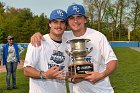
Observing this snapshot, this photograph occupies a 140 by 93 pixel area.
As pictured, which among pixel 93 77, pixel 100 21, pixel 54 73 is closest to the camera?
pixel 93 77

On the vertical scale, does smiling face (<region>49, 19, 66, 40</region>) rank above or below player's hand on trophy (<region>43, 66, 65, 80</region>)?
above

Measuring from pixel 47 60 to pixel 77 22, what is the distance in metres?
0.61

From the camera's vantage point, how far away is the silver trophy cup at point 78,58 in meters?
4.32

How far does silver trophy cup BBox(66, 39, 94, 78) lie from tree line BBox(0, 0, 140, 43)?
2760 inches

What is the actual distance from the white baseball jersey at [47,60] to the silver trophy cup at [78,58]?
0.18 meters

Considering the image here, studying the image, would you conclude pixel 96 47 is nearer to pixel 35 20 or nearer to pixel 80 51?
pixel 80 51

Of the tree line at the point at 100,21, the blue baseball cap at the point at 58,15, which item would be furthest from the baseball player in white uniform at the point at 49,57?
the tree line at the point at 100,21

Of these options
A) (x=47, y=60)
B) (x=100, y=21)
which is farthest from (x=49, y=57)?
(x=100, y=21)

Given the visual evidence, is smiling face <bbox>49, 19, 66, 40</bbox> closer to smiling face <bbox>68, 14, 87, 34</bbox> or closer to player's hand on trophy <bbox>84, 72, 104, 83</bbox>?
smiling face <bbox>68, 14, 87, 34</bbox>

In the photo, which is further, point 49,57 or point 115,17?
point 115,17

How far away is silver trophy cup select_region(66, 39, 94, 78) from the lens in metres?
4.32

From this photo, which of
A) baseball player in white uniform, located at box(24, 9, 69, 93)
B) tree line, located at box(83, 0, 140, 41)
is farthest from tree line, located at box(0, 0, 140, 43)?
baseball player in white uniform, located at box(24, 9, 69, 93)

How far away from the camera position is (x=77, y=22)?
15.6ft

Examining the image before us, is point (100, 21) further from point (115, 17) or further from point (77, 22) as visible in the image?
point (77, 22)
